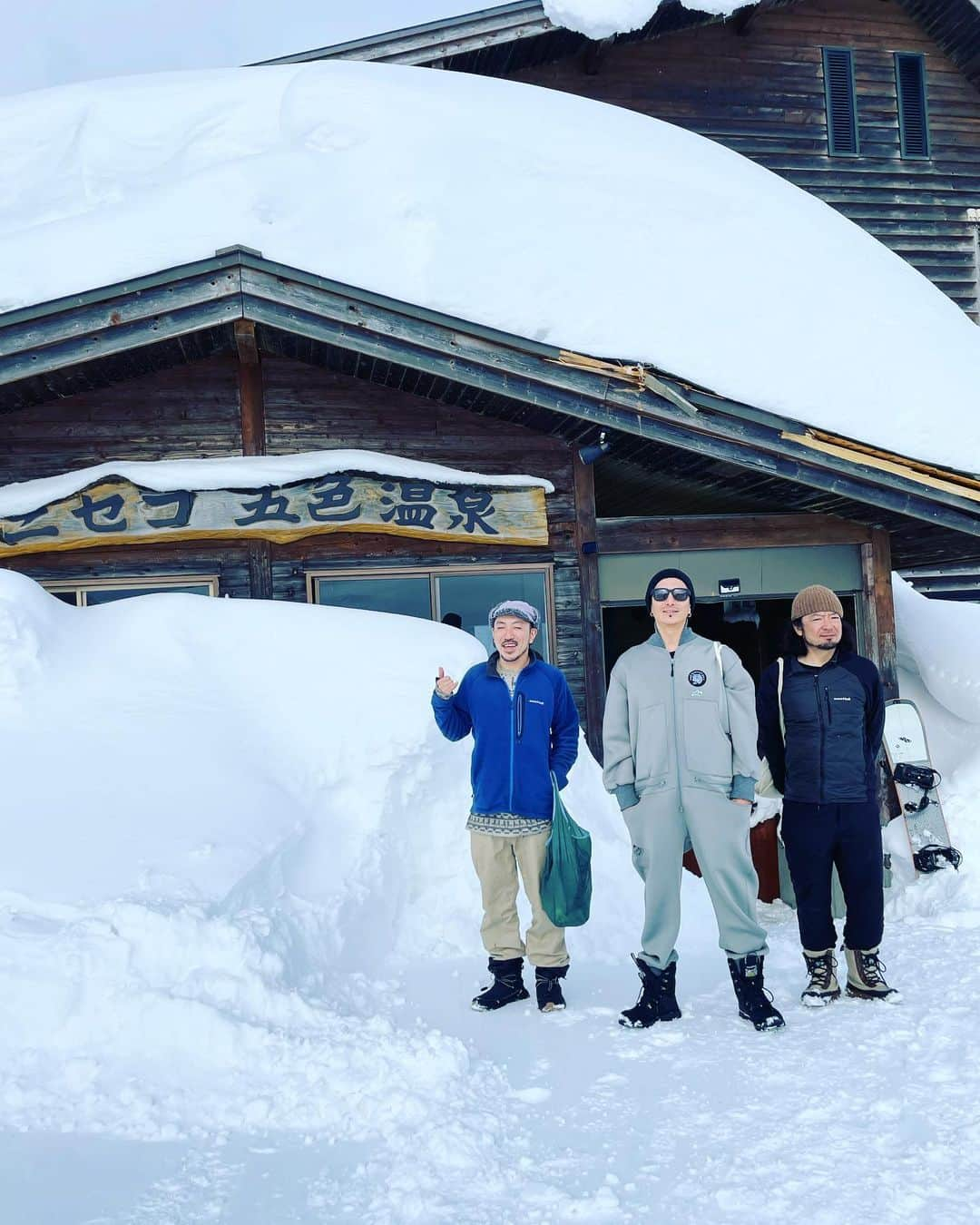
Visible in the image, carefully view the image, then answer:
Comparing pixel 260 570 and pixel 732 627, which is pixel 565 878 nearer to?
pixel 260 570

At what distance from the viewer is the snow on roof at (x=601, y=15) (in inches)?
493

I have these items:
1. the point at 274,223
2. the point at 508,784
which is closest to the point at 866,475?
the point at 508,784

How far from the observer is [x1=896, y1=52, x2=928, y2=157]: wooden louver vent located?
14.1 m

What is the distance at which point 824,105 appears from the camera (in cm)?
1399

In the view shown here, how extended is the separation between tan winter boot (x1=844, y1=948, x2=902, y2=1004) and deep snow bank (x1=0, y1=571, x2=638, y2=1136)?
46.8 inches

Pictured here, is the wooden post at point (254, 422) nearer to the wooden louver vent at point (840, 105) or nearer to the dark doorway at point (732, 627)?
the dark doorway at point (732, 627)

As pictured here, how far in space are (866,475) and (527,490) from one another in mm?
2705

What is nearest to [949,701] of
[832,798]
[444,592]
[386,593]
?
[444,592]

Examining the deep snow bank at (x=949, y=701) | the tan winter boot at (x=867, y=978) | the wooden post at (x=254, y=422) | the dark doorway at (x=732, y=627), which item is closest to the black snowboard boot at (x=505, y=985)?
the tan winter boot at (x=867, y=978)

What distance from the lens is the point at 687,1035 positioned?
12.8 ft

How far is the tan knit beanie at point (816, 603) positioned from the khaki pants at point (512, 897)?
1.48m

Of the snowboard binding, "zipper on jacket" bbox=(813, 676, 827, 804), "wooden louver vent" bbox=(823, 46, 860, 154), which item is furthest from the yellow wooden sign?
"wooden louver vent" bbox=(823, 46, 860, 154)

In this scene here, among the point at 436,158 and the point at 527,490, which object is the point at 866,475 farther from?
the point at 436,158

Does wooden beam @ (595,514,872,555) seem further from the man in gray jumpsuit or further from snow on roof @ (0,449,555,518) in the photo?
the man in gray jumpsuit
